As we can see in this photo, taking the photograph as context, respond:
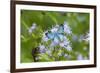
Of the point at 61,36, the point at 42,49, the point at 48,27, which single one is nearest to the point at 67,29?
the point at 61,36

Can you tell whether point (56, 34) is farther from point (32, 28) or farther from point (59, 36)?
point (32, 28)

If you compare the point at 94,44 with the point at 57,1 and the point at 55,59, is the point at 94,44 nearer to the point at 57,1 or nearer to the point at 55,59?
the point at 55,59

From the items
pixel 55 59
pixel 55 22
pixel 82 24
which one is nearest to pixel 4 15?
pixel 55 22

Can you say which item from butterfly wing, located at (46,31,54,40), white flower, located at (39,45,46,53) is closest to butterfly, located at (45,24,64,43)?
butterfly wing, located at (46,31,54,40)

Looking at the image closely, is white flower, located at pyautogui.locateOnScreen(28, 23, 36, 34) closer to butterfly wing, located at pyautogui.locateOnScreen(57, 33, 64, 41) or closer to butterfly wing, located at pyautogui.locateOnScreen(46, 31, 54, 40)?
butterfly wing, located at pyautogui.locateOnScreen(46, 31, 54, 40)

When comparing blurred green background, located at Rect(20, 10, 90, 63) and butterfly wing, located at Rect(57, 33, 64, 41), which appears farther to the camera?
butterfly wing, located at Rect(57, 33, 64, 41)

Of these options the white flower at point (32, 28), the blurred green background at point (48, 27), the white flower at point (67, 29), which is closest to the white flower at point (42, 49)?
the blurred green background at point (48, 27)

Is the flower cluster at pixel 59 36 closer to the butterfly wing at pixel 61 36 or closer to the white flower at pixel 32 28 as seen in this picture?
the butterfly wing at pixel 61 36
